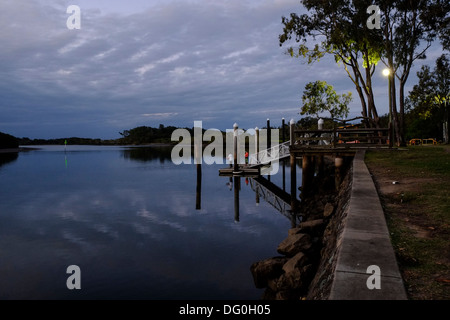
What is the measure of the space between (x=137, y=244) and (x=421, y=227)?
426 inches

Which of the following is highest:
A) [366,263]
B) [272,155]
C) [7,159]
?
[272,155]

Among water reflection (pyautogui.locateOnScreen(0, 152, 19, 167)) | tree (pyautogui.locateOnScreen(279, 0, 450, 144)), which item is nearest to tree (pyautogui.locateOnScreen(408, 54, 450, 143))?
tree (pyautogui.locateOnScreen(279, 0, 450, 144))

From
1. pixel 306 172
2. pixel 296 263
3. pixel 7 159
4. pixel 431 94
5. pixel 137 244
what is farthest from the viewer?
pixel 7 159

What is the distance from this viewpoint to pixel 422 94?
151 ft

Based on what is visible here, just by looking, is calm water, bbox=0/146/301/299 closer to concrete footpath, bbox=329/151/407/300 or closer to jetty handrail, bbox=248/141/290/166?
jetty handrail, bbox=248/141/290/166

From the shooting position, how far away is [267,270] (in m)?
8.60

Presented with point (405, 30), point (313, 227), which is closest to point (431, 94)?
point (405, 30)

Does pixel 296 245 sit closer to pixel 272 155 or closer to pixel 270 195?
pixel 270 195

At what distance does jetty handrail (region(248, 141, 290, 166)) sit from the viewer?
27087 millimetres

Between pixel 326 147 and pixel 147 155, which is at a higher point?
pixel 326 147

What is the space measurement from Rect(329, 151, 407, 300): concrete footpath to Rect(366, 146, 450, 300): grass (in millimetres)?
153

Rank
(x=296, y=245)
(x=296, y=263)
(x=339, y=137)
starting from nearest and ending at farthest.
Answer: (x=296, y=263) < (x=296, y=245) < (x=339, y=137)

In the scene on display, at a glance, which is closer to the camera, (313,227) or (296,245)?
(296,245)
